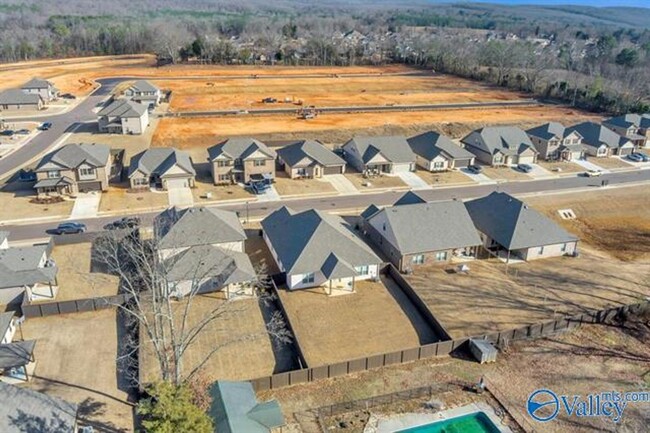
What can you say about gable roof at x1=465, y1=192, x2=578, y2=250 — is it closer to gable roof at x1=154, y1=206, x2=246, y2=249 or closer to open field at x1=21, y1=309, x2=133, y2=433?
gable roof at x1=154, y1=206, x2=246, y2=249

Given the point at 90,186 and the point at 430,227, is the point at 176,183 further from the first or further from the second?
the point at 430,227

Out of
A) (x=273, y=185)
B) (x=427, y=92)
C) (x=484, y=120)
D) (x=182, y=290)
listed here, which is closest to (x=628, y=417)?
(x=182, y=290)

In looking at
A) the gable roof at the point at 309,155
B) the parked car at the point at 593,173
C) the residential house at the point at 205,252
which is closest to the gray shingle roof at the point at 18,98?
the gable roof at the point at 309,155

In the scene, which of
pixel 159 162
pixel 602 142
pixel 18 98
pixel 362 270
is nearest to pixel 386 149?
pixel 159 162

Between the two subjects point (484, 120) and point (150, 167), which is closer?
point (150, 167)

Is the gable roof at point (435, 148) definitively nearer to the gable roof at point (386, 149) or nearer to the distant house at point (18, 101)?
the gable roof at point (386, 149)

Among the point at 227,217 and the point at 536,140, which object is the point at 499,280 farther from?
the point at 536,140

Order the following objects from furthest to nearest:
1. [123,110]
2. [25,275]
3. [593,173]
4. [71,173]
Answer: [123,110] → [593,173] → [71,173] → [25,275]
